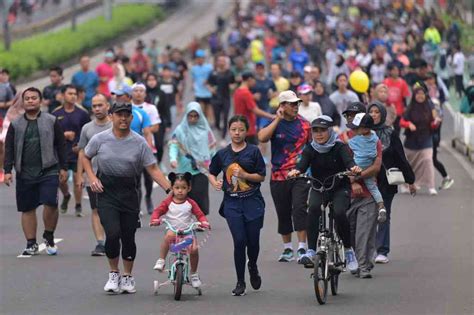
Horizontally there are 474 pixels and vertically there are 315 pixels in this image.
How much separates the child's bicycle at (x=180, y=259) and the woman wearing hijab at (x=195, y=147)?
13.8 ft

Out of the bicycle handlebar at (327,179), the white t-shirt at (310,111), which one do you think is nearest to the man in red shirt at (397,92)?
the white t-shirt at (310,111)

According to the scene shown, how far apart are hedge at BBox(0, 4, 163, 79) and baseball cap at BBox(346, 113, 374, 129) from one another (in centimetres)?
2647

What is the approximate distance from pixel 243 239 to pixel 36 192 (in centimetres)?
320

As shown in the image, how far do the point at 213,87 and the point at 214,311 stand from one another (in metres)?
18.7

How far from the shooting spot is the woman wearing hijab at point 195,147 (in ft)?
56.5

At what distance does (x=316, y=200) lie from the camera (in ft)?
43.3

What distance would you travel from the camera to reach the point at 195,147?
17.4 m

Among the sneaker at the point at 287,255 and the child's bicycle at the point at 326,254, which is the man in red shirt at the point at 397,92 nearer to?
the sneaker at the point at 287,255

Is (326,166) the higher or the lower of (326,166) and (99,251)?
the higher

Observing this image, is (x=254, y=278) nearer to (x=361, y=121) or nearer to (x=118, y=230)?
(x=118, y=230)

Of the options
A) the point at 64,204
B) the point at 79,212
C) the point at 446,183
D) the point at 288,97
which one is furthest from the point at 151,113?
the point at 446,183

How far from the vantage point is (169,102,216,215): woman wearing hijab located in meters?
17.2

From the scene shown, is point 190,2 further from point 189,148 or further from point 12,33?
point 189,148

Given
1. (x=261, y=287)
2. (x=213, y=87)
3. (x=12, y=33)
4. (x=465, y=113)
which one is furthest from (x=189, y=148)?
(x=12, y=33)
